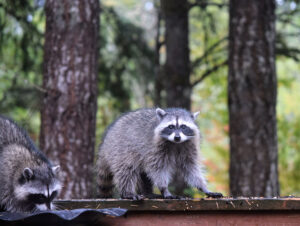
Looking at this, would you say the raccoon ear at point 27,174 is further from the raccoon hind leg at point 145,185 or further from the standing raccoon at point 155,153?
the raccoon hind leg at point 145,185

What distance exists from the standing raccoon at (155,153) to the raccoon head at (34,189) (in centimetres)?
62

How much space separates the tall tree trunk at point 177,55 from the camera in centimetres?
977

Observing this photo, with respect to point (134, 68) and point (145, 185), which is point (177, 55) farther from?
point (145, 185)

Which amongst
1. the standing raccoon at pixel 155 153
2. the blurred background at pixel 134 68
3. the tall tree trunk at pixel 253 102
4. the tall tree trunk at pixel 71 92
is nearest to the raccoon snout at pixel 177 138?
the standing raccoon at pixel 155 153

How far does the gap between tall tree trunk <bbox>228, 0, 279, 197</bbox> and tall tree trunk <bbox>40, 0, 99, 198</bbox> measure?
2080 mm

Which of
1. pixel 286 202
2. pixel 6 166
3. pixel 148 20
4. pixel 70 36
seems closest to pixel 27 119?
pixel 70 36

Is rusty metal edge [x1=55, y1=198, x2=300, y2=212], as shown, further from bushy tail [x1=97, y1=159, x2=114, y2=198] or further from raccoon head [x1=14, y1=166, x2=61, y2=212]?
bushy tail [x1=97, y1=159, x2=114, y2=198]

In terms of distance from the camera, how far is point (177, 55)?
9961 millimetres

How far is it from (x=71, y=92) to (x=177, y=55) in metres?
4.15

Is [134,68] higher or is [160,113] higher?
[134,68]

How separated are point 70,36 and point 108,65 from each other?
436 cm

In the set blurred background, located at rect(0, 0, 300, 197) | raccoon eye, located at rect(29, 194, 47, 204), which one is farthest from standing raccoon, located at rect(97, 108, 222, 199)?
blurred background, located at rect(0, 0, 300, 197)

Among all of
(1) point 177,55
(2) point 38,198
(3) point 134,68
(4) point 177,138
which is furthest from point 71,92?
(3) point 134,68

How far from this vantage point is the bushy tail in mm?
Result: 5012
